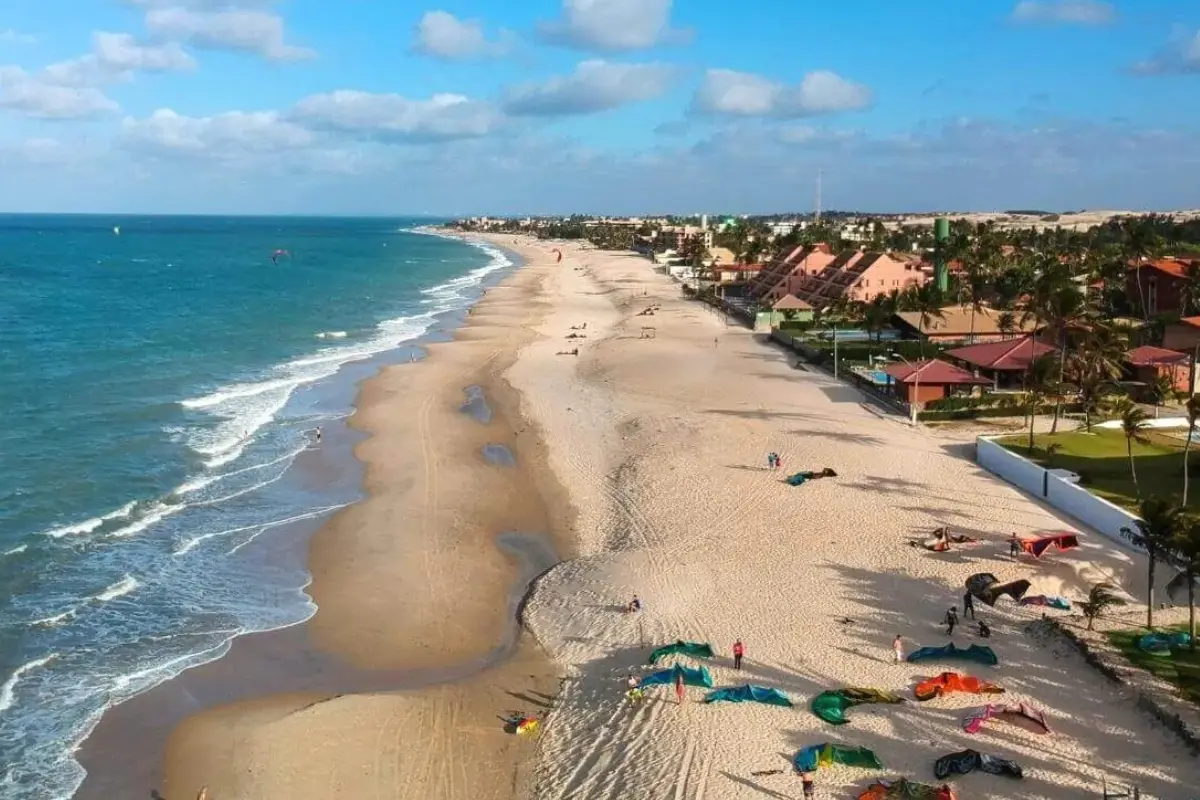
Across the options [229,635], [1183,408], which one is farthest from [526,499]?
[1183,408]

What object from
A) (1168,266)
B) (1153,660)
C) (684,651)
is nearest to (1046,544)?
(1153,660)

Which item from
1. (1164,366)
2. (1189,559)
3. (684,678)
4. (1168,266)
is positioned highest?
(1168,266)

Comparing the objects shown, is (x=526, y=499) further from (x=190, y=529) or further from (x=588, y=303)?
(x=588, y=303)

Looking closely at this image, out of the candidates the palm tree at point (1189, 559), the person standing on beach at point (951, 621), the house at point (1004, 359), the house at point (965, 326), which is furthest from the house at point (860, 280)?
the person standing on beach at point (951, 621)

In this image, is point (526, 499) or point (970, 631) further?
point (526, 499)

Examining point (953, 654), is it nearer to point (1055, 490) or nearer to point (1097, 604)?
point (1097, 604)

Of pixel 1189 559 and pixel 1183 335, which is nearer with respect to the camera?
pixel 1189 559

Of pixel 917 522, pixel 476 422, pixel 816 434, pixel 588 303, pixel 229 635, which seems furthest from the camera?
pixel 588 303

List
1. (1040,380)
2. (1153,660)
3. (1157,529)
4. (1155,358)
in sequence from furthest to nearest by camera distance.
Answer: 1. (1155,358)
2. (1040,380)
3. (1157,529)
4. (1153,660)
